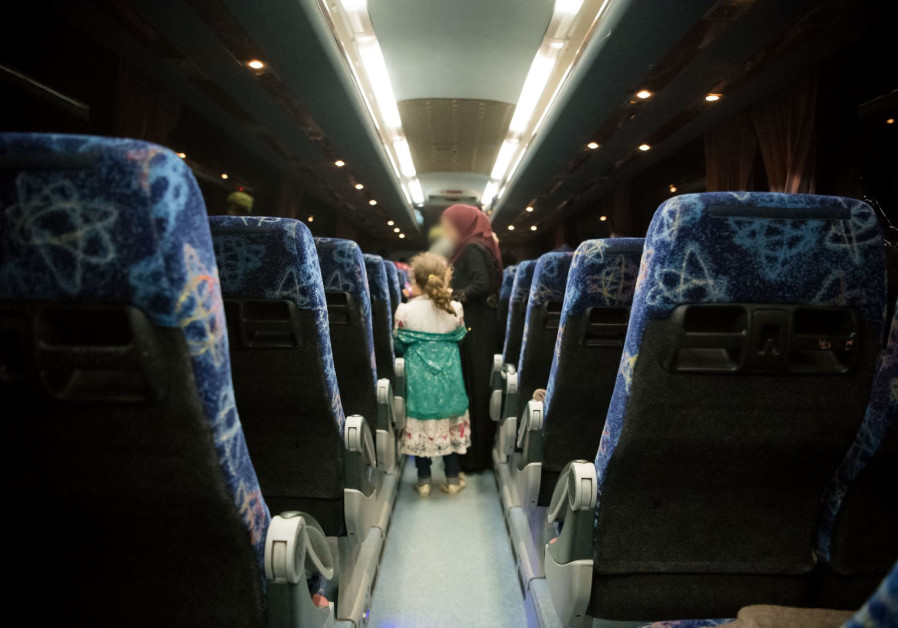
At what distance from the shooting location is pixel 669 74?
502cm

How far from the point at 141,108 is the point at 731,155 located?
700 cm

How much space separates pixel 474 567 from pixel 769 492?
159cm

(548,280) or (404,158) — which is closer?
(548,280)

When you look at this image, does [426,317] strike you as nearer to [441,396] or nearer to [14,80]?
[441,396]

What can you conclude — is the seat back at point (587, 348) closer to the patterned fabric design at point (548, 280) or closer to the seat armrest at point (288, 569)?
the patterned fabric design at point (548, 280)

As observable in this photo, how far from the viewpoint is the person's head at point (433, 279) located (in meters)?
2.96

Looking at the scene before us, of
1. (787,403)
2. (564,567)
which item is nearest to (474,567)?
(564,567)

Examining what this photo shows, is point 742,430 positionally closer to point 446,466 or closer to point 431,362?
point 431,362

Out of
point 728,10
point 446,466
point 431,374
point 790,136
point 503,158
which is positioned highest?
point 503,158

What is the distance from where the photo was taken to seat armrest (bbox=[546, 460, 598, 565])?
121 centimetres

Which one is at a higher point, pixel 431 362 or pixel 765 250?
pixel 765 250

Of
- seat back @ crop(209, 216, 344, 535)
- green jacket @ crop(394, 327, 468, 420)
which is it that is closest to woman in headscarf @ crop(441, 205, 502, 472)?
green jacket @ crop(394, 327, 468, 420)

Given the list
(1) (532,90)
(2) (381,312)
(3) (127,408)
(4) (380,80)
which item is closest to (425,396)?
(2) (381,312)

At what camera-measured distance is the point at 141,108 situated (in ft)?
16.4
